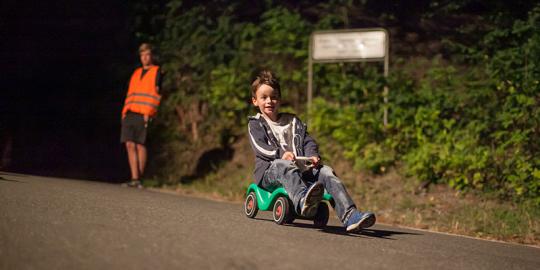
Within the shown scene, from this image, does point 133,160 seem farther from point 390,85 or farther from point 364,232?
point 364,232

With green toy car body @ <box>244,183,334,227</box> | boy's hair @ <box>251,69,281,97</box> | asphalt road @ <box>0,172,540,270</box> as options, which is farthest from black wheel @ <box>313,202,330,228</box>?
boy's hair @ <box>251,69,281,97</box>

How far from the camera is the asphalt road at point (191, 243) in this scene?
167 inches

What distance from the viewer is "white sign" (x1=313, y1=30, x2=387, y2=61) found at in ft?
40.6

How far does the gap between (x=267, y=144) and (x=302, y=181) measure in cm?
74

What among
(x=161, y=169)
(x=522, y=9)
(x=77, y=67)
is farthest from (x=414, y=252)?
(x=77, y=67)

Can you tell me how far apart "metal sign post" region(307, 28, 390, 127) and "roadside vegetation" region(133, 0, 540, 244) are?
35 centimetres

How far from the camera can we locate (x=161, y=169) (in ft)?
45.6

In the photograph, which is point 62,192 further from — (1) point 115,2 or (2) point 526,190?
(1) point 115,2

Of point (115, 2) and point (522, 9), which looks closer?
point (522, 9)

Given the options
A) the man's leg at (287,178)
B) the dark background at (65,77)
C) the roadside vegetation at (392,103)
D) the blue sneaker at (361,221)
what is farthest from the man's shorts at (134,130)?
the blue sneaker at (361,221)

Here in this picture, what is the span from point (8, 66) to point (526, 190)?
1095cm

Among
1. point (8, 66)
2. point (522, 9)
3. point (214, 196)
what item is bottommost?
point (214, 196)

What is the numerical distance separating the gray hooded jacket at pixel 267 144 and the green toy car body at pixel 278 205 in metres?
0.16

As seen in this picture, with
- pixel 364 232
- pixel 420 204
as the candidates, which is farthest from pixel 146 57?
pixel 364 232
